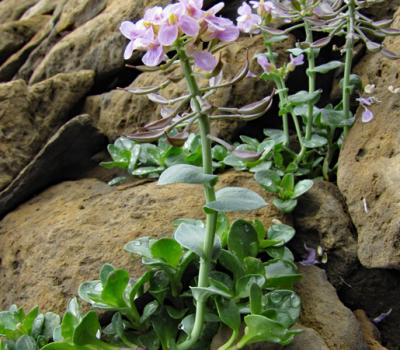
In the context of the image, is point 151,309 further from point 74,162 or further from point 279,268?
point 74,162

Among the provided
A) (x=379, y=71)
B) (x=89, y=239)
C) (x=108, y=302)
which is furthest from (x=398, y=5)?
(x=108, y=302)

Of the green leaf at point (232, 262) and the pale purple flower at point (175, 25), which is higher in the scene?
the pale purple flower at point (175, 25)

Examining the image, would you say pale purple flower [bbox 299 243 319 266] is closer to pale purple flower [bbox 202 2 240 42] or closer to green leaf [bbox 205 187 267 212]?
green leaf [bbox 205 187 267 212]

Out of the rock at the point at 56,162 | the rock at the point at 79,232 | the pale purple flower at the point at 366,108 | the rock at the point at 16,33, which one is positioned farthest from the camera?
the rock at the point at 16,33

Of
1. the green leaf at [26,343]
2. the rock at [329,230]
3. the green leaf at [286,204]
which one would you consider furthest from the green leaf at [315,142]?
the green leaf at [26,343]

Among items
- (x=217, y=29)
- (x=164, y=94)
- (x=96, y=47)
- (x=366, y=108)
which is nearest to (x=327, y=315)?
(x=366, y=108)

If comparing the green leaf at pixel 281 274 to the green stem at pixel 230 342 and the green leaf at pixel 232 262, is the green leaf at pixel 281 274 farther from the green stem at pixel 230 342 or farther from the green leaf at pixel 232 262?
the green stem at pixel 230 342

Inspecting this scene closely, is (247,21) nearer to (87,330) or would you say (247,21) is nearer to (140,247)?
(140,247)
